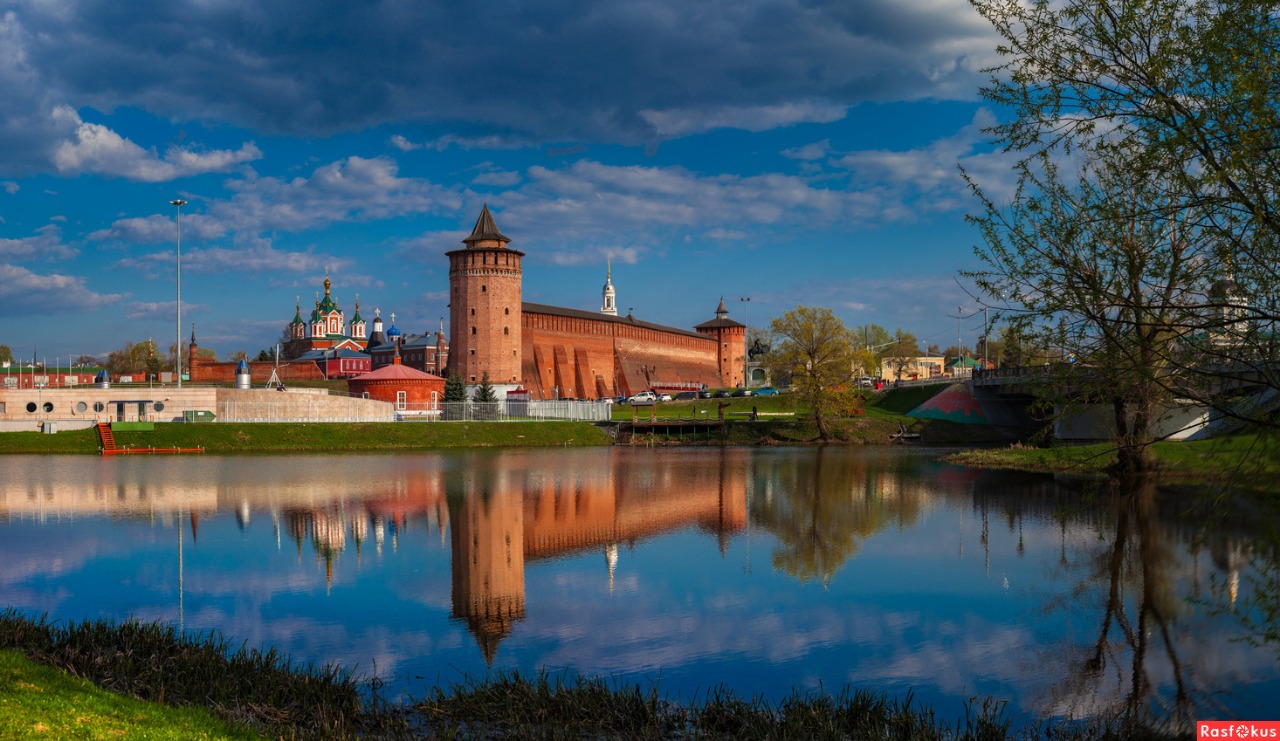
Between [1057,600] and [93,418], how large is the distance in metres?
45.1

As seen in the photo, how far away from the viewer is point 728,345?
11125 centimetres

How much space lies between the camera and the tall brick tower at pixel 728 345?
4358 inches

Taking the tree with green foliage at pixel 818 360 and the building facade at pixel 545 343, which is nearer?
the tree with green foliage at pixel 818 360

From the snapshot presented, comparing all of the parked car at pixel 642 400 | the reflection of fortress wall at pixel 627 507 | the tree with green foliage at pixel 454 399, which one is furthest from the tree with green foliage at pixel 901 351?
the reflection of fortress wall at pixel 627 507

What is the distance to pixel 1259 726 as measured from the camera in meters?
6.88

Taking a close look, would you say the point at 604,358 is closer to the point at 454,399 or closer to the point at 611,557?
the point at 454,399

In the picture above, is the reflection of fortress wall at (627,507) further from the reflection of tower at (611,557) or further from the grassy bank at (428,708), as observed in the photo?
the grassy bank at (428,708)

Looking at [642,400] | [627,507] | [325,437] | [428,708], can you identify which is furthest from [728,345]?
[428,708]

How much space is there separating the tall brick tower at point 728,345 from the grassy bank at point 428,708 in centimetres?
10275

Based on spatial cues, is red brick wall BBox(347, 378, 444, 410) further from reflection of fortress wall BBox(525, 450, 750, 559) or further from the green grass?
the green grass

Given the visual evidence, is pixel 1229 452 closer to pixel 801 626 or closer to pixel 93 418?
pixel 801 626

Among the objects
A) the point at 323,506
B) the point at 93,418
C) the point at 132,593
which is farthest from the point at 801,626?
the point at 93,418

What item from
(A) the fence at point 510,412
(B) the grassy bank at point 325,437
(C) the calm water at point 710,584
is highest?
(A) the fence at point 510,412

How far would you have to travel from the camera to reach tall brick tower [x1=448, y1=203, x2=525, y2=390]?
70125 mm
